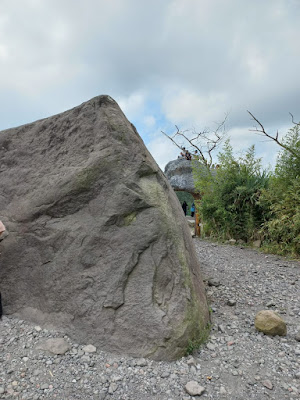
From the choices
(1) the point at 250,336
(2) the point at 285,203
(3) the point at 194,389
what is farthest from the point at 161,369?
(2) the point at 285,203

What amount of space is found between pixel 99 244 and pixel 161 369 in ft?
3.62

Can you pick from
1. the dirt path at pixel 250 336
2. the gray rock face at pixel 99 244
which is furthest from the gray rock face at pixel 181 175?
the gray rock face at pixel 99 244

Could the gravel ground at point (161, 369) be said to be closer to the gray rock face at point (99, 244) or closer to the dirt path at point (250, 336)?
the dirt path at point (250, 336)

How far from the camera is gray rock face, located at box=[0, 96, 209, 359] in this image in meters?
2.63

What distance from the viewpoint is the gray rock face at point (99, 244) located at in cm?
263

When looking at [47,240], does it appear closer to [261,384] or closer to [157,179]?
[157,179]

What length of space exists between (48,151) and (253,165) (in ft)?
19.5

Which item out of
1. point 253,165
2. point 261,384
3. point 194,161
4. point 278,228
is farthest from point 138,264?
point 194,161

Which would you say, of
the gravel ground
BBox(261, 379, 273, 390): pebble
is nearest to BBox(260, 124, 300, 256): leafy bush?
the gravel ground

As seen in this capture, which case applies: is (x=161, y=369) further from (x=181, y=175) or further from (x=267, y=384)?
(x=181, y=175)

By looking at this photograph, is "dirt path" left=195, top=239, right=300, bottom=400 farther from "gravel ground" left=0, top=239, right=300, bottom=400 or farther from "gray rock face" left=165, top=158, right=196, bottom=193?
"gray rock face" left=165, top=158, right=196, bottom=193

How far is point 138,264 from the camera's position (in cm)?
274

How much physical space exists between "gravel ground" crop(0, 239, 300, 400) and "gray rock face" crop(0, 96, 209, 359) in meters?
0.14

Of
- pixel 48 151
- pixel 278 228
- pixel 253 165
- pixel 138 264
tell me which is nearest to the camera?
pixel 138 264
